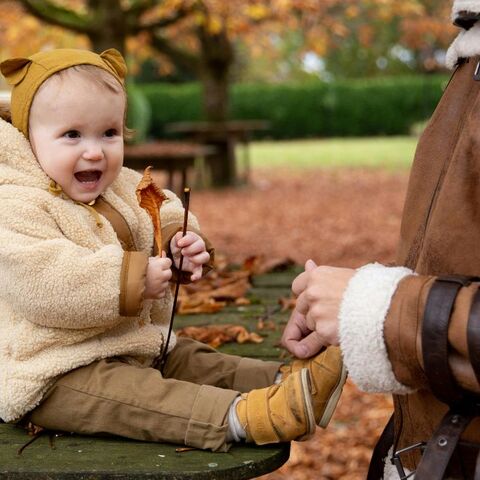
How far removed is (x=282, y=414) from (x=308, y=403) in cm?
6

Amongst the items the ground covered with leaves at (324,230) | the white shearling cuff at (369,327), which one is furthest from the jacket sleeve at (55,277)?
the ground covered with leaves at (324,230)

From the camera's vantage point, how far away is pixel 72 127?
6.87ft

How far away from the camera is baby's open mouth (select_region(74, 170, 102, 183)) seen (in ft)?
7.16

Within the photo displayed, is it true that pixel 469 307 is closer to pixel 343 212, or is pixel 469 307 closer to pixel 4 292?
pixel 4 292

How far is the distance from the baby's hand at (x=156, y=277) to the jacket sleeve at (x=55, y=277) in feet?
0.24

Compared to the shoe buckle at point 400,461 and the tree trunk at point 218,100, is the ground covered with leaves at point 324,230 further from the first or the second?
the shoe buckle at point 400,461

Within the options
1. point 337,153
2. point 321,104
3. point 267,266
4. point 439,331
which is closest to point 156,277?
→ point 439,331

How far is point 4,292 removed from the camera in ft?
6.49

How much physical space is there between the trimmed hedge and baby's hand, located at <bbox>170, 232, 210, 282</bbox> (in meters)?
29.4

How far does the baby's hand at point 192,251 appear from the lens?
2256 mm

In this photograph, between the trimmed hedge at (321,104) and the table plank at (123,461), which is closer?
the table plank at (123,461)

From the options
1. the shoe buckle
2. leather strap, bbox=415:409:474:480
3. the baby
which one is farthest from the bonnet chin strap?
leather strap, bbox=415:409:474:480

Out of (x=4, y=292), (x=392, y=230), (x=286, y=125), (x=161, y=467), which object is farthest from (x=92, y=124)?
(x=286, y=125)

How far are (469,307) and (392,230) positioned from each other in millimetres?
8715
